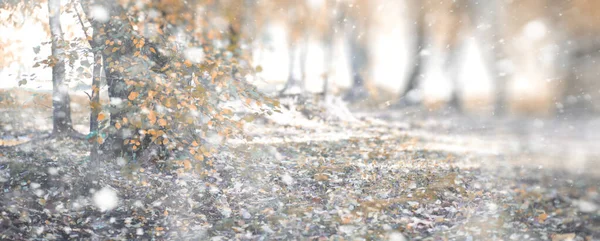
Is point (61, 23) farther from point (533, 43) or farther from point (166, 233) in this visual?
point (533, 43)

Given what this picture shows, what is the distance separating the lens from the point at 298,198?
6781 mm

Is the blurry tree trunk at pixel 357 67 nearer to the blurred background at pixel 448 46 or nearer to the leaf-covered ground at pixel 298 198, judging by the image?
the blurred background at pixel 448 46

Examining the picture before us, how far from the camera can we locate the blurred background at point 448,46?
14.9 meters

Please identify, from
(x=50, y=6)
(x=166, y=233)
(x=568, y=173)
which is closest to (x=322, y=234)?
(x=166, y=233)

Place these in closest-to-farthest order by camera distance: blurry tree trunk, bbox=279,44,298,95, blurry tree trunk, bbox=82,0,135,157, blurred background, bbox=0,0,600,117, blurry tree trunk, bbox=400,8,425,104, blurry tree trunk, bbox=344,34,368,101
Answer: blurry tree trunk, bbox=82,0,135,157 → blurred background, bbox=0,0,600,117 → blurry tree trunk, bbox=279,44,298,95 → blurry tree trunk, bbox=400,8,425,104 → blurry tree trunk, bbox=344,34,368,101

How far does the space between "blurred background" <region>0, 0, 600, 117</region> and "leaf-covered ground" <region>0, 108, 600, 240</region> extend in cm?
359

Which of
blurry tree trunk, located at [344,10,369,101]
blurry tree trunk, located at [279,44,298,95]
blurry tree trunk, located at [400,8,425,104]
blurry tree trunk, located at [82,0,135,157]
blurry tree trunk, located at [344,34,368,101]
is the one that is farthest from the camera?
blurry tree trunk, located at [344,34,368,101]

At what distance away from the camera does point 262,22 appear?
20203 mm

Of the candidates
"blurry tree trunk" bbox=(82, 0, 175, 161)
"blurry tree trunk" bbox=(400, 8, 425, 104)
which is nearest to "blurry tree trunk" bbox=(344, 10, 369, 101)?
"blurry tree trunk" bbox=(400, 8, 425, 104)

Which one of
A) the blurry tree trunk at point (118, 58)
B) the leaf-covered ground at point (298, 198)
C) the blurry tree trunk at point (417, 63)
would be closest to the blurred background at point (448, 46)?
Answer: the blurry tree trunk at point (417, 63)

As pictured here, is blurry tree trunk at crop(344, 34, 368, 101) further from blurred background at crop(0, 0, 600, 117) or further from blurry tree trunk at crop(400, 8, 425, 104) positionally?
blurry tree trunk at crop(400, 8, 425, 104)

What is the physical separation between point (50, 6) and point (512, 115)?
1646cm

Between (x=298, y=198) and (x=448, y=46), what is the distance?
58.6ft

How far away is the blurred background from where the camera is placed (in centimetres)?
1494
